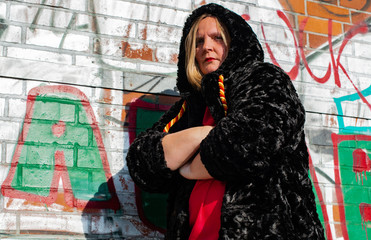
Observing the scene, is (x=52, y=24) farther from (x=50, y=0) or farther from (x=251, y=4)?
(x=251, y=4)

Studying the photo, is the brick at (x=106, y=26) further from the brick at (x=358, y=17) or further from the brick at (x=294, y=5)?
the brick at (x=358, y=17)

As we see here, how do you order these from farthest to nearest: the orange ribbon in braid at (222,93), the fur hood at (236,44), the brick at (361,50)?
the brick at (361,50) → the fur hood at (236,44) → the orange ribbon in braid at (222,93)

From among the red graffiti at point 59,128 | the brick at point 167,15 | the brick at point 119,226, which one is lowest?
the brick at point 119,226

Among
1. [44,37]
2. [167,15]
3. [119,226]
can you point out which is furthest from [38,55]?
[119,226]

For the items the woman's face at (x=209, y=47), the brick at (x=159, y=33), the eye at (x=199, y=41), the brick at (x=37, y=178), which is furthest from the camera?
the brick at (x=159, y=33)

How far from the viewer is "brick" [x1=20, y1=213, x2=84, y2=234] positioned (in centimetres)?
297

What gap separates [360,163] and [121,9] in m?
2.02

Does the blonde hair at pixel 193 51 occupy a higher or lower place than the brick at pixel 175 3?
lower

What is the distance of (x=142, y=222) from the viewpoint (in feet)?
10.6

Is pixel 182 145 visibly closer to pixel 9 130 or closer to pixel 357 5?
pixel 9 130

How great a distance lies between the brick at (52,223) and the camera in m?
2.97

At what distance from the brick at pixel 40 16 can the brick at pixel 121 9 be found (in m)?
0.20

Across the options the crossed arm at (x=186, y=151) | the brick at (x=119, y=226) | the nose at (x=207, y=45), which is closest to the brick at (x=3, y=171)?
the brick at (x=119, y=226)

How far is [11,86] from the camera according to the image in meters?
3.10
